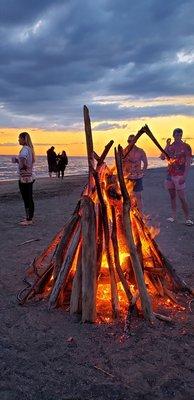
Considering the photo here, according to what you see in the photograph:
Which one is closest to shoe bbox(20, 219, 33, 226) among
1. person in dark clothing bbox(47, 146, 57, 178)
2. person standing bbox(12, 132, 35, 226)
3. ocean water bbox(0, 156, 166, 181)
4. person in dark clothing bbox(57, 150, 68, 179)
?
person standing bbox(12, 132, 35, 226)

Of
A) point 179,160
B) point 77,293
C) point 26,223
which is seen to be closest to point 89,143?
point 77,293

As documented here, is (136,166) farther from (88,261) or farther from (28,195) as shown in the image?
(88,261)

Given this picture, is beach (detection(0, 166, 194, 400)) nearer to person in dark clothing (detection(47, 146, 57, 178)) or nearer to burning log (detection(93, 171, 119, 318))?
burning log (detection(93, 171, 119, 318))

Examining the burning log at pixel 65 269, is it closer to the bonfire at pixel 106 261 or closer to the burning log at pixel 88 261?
the bonfire at pixel 106 261

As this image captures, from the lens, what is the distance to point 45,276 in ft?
19.4

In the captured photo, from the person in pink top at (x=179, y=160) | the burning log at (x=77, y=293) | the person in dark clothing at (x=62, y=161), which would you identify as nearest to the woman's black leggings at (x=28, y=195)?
the person in pink top at (x=179, y=160)

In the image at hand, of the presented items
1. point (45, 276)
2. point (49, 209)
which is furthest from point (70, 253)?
point (49, 209)

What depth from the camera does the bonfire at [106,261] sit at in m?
5.23

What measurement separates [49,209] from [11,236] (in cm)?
496

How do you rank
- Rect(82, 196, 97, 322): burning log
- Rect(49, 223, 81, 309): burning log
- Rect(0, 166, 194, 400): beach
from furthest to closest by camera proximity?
1. Rect(49, 223, 81, 309): burning log
2. Rect(82, 196, 97, 322): burning log
3. Rect(0, 166, 194, 400): beach

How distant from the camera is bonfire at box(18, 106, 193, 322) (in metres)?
5.23

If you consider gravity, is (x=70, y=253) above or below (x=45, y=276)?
above

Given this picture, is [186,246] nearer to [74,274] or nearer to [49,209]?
[74,274]

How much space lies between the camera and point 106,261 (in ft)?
19.2
